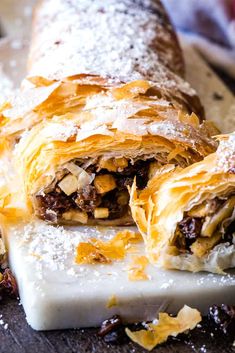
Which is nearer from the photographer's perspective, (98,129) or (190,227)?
(190,227)

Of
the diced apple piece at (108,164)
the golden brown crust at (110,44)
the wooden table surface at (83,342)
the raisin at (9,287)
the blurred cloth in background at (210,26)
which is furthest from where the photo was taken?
the blurred cloth in background at (210,26)

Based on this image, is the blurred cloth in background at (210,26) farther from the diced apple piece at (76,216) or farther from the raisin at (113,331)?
the raisin at (113,331)

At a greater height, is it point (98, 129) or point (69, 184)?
point (98, 129)

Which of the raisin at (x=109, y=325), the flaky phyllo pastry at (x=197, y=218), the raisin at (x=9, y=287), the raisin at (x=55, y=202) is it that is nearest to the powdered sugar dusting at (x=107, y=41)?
the raisin at (x=55, y=202)

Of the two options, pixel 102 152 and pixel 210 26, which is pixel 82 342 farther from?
pixel 210 26

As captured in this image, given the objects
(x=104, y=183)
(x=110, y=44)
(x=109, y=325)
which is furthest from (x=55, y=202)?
(x=110, y=44)

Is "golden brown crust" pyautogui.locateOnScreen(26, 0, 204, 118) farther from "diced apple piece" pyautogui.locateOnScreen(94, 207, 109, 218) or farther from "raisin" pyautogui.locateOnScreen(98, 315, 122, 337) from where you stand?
"raisin" pyautogui.locateOnScreen(98, 315, 122, 337)

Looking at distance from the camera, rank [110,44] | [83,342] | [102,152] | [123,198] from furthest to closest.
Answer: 1. [110,44]
2. [123,198]
3. [102,152]
4. [83,342]

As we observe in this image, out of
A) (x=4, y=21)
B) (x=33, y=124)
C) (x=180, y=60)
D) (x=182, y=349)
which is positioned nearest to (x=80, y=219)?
(x=33, y=124)
